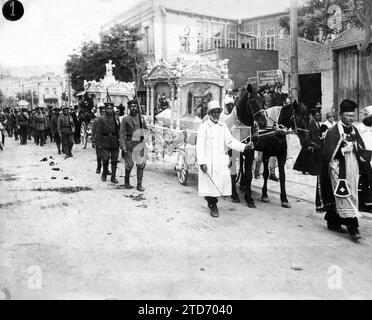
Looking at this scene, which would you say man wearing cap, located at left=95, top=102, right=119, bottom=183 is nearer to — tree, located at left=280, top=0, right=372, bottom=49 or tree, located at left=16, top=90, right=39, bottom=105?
tree, located at left=280, top=0, right=372, bottom=49

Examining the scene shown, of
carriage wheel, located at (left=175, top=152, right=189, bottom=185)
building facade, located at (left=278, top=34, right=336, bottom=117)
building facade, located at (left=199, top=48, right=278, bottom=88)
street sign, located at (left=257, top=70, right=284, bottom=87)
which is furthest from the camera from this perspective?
building facade, located at (left=199, top=48, right=278, bottom=88)

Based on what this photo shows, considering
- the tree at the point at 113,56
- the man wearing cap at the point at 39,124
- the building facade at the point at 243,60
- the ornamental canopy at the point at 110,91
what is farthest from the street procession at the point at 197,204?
the tree at the point at 113,56

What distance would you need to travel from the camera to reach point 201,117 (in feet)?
35.9

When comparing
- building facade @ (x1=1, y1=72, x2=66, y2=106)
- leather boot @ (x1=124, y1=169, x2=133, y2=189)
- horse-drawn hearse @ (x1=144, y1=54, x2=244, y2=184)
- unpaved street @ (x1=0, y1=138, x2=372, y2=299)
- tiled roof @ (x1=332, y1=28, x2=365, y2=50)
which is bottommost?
unpaved street @ (x1=0, y1=138, x2=372, y2=299)

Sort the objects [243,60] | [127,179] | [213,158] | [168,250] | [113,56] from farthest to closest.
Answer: [113,56] → [243,60] → [127,179] → [213,158] → [168,250]

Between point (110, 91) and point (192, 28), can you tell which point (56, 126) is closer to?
point (110, 91)

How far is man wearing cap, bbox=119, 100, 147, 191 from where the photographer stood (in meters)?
9.18

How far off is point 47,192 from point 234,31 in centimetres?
2322

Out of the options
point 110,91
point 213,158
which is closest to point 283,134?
point 213,158

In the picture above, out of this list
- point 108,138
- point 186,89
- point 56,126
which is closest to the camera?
point 108,138

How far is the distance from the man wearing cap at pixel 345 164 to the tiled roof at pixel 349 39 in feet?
40.0

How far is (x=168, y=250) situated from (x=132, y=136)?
442cm

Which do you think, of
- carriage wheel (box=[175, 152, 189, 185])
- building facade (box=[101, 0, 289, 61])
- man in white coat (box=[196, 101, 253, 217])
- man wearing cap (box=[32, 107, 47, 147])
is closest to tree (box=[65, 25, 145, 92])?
building facade (box=[101, 0, 289, 61])

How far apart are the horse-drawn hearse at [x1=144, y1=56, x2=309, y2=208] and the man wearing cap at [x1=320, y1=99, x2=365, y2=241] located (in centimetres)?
172
